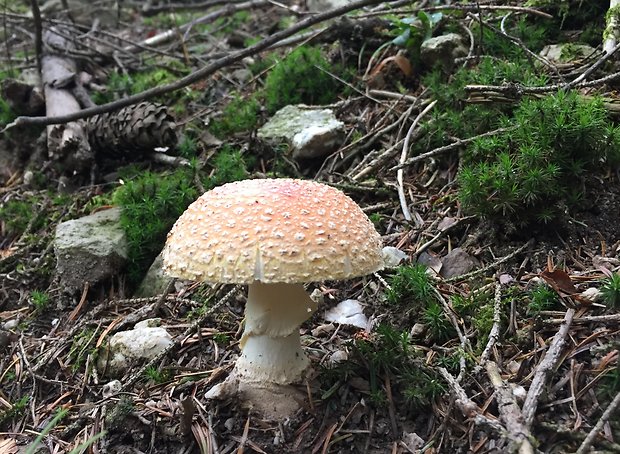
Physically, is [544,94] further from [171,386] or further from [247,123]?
[171,386]


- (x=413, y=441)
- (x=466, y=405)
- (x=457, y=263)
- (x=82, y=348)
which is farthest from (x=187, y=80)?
(x=466, y=405)

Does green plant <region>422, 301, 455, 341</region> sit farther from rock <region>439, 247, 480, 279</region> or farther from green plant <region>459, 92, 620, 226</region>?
green plant <region>459, 92, 620, 226</region>

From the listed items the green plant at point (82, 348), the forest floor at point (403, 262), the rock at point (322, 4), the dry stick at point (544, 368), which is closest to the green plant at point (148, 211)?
the forest floor at point (403, 262)

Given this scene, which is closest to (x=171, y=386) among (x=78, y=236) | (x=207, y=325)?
(x=207, y=325)

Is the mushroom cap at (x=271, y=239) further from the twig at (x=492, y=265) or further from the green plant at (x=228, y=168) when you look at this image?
the green plant at (x=228, y=168)

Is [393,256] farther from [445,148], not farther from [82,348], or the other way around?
[82,348]

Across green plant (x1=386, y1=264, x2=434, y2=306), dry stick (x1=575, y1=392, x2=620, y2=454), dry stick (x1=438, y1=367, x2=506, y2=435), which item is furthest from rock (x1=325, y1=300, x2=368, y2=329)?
dry stick (x1=575, y1=392, x2=620, y2=454)
